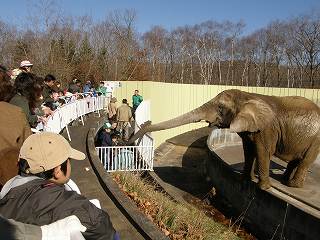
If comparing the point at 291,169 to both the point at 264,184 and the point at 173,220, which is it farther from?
the point at 173,220

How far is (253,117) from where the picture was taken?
32.7 feet

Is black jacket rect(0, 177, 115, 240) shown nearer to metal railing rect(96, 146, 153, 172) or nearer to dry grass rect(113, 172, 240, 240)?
dry grass rect(113, 172, 240, 240)

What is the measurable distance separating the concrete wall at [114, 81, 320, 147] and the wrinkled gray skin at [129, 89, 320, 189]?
49.1 ft

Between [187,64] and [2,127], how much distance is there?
62.5 metres

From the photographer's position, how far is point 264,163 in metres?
10.4

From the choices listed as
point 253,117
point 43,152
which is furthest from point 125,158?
point 43,152

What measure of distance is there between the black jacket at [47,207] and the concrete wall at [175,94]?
23089 mm

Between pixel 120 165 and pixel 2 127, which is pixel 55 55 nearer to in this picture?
pixel 120 165

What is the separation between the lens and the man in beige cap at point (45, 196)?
2.52m

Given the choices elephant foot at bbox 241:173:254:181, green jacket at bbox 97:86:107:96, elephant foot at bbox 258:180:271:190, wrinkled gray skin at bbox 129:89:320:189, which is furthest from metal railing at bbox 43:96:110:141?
elephant foot at bbox 258:180:271:190

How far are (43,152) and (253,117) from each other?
7816 millimetres

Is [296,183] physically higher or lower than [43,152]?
lower

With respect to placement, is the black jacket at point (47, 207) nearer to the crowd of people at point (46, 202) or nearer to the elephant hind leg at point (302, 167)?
the crowd of people at point (46, 202)

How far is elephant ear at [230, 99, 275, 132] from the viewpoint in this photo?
31.7 ft
